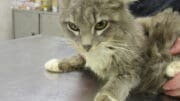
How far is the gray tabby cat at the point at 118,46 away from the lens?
92 centimetres

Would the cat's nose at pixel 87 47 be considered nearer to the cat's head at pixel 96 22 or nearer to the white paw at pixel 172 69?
the cat's head at pixel 96 22

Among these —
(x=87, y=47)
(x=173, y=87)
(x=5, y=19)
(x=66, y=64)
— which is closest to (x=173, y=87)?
(x=173, y=87)

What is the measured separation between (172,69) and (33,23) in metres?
2.27

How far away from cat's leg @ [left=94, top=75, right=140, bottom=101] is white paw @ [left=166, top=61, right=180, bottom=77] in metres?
0.09

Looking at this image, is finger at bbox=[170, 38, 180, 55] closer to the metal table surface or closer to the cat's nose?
the metal table surface

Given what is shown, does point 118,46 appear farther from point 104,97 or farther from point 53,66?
point 53,66

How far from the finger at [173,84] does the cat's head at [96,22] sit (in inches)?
6.6

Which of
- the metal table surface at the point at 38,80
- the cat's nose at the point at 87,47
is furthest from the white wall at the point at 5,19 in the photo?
the cat's nose at the point at 87,47

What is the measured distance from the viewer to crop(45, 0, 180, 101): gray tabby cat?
923 mm

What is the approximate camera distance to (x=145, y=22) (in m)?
1.10

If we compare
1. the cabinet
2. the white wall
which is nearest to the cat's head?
the cabinet

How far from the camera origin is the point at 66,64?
1.13 metres

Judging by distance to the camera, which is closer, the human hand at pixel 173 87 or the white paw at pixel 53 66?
the human hand at pixel 173 87

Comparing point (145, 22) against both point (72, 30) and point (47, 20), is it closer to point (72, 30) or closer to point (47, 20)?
point (72, 30)
